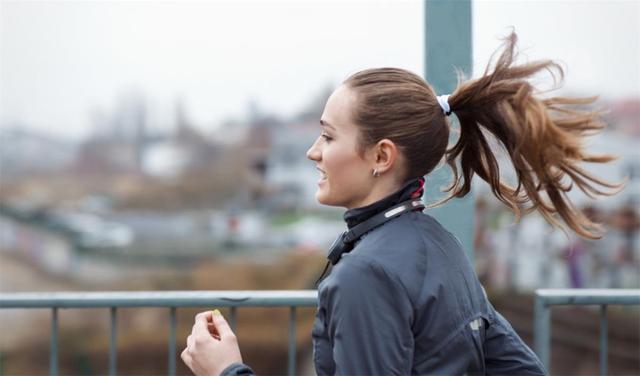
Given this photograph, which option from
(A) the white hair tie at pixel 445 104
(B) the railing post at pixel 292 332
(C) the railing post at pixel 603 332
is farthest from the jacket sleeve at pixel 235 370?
(C) the railing post at pixel 603 332

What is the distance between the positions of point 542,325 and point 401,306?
1225 millimetres

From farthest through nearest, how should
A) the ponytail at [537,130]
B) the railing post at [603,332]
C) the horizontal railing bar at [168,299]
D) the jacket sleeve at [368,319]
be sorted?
the railing post at [603,332] → the horizontal railing bar at [168,299] → the ponytail at [537,130] → the jacket sleeve at [368,319]

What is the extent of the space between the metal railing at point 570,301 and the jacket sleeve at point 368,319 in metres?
1.16

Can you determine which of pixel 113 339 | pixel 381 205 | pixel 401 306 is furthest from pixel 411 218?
pixel 113 339

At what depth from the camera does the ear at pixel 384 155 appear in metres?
1.08

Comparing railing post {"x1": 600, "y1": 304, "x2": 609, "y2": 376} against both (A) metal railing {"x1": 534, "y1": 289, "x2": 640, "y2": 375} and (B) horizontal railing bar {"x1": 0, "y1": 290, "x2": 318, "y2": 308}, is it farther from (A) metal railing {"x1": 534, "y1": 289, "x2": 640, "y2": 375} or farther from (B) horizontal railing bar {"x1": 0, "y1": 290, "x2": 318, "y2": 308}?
(B) horizontal railing bar {"x1": 0, "y1": 290, "x2": 318, "y2": 308}

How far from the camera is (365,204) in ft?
3.61

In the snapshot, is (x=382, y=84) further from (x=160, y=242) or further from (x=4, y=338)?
(x=4, y=338)

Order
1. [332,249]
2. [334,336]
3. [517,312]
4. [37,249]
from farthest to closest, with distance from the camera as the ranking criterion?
[37,249] < [517,312] < [332,249] < [334,336]

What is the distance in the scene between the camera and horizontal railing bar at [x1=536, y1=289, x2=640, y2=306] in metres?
2.04

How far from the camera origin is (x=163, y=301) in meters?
2.02

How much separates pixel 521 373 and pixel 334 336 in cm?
33

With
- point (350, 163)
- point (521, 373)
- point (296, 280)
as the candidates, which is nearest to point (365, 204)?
point (350, 163)

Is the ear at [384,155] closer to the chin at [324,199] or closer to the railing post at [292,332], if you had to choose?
the chin at [324,199]
